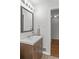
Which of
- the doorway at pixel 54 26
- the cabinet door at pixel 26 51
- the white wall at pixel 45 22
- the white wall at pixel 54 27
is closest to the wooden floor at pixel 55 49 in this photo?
the doorway at pixel 54 26

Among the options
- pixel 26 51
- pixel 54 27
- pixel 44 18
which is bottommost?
pixel 26 51

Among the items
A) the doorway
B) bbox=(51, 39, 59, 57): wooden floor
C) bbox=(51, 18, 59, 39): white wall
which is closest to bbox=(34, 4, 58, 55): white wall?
bbox=(51, 39, 59, 57): wooden floor

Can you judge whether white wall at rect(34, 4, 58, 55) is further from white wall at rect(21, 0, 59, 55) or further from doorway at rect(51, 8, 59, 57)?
doorway at rect(51, 8, 59, 57)

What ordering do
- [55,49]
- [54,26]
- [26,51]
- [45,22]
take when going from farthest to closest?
[54,26]
[55,49]
[45,22]
[26,51]

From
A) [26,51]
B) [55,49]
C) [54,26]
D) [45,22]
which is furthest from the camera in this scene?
[54,26]

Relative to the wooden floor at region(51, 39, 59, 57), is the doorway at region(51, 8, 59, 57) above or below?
above

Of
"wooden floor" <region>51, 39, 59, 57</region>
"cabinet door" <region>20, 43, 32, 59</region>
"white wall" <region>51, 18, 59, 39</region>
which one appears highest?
"white wall" <region>51, 18, 59, 39</region>

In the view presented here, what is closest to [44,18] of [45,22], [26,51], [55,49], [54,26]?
[45,22]

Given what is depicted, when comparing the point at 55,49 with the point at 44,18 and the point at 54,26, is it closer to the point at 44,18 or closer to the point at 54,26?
the point at 54,26

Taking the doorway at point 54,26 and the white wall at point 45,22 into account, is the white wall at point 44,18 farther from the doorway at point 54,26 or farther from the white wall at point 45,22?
the doorway at point 54,26

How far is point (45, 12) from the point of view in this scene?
11.7 feet
